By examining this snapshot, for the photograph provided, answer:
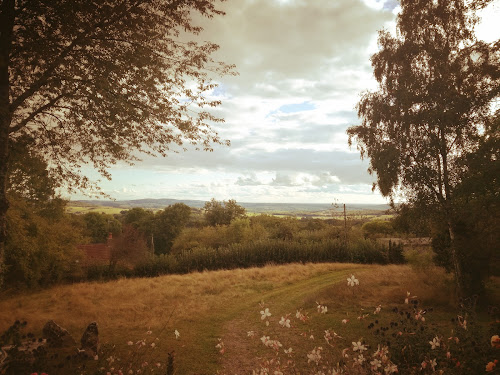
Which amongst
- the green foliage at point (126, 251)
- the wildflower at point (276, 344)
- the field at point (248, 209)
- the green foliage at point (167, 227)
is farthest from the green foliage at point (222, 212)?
the wildflower at point (276, 344)

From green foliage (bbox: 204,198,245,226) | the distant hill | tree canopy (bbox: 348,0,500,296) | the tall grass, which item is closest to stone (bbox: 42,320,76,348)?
the distant hill

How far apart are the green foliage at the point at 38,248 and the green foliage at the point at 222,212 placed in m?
34.4

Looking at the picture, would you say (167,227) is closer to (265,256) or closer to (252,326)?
(265,256)

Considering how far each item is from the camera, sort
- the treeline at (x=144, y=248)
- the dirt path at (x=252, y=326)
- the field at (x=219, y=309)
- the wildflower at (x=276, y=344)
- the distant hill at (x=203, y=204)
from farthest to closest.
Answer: the distant hill at (x=203, y=204)
the treeline at (x=144, y=248)
the field at (x=219, y=309)
the dirt path at (x=252, y=326)
the wildflower at (x=276, y=344)

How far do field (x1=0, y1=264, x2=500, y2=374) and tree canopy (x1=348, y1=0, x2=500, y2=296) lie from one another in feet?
13.8

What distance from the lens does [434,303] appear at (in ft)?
42.2

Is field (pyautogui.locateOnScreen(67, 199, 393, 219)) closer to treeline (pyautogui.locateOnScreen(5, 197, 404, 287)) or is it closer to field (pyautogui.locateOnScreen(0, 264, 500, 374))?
treeline (pyautogui.locateOnScreen(5, 197, 404, 287))

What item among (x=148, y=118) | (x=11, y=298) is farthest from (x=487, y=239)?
(x=11, y=298)

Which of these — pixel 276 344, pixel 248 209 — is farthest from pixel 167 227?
pixel 276 344

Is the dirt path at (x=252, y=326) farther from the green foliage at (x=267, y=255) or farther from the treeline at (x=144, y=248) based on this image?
the treeline at (x=144, y=248)

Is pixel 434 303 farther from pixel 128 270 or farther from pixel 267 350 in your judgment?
pixel 128 270

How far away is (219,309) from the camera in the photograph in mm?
13609

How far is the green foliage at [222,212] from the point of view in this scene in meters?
57.0

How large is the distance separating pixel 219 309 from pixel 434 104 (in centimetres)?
1334
